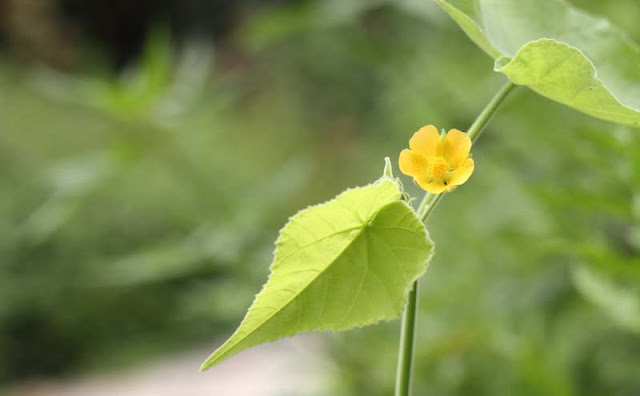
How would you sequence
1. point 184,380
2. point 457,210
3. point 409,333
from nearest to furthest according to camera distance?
point 409,333 < point 457,210 < point 184,380

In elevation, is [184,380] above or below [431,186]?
above

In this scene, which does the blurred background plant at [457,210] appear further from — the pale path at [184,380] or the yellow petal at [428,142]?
the pale path at [184,380]

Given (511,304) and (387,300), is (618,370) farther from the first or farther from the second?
(387,300)

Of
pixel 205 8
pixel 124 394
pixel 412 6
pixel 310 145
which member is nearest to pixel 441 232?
pixel 412 6

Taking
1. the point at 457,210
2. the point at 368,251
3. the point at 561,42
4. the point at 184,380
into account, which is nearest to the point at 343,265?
the point at 368,251

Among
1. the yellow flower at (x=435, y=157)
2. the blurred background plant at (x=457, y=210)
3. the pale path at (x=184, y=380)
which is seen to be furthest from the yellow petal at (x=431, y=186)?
the pale path at (x=184, y=380)

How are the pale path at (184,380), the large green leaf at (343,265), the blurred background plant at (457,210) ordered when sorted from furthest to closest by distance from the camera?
the pale path at (184,380) → the blurred background plant at (457,210) → the large green leaf at (343,265)

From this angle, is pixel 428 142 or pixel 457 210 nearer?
pixel 428 142

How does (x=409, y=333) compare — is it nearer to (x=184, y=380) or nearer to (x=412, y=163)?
(x=412, y=163)

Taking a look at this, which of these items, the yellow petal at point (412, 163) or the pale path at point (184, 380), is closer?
the yellow petal at point (412, 163)
